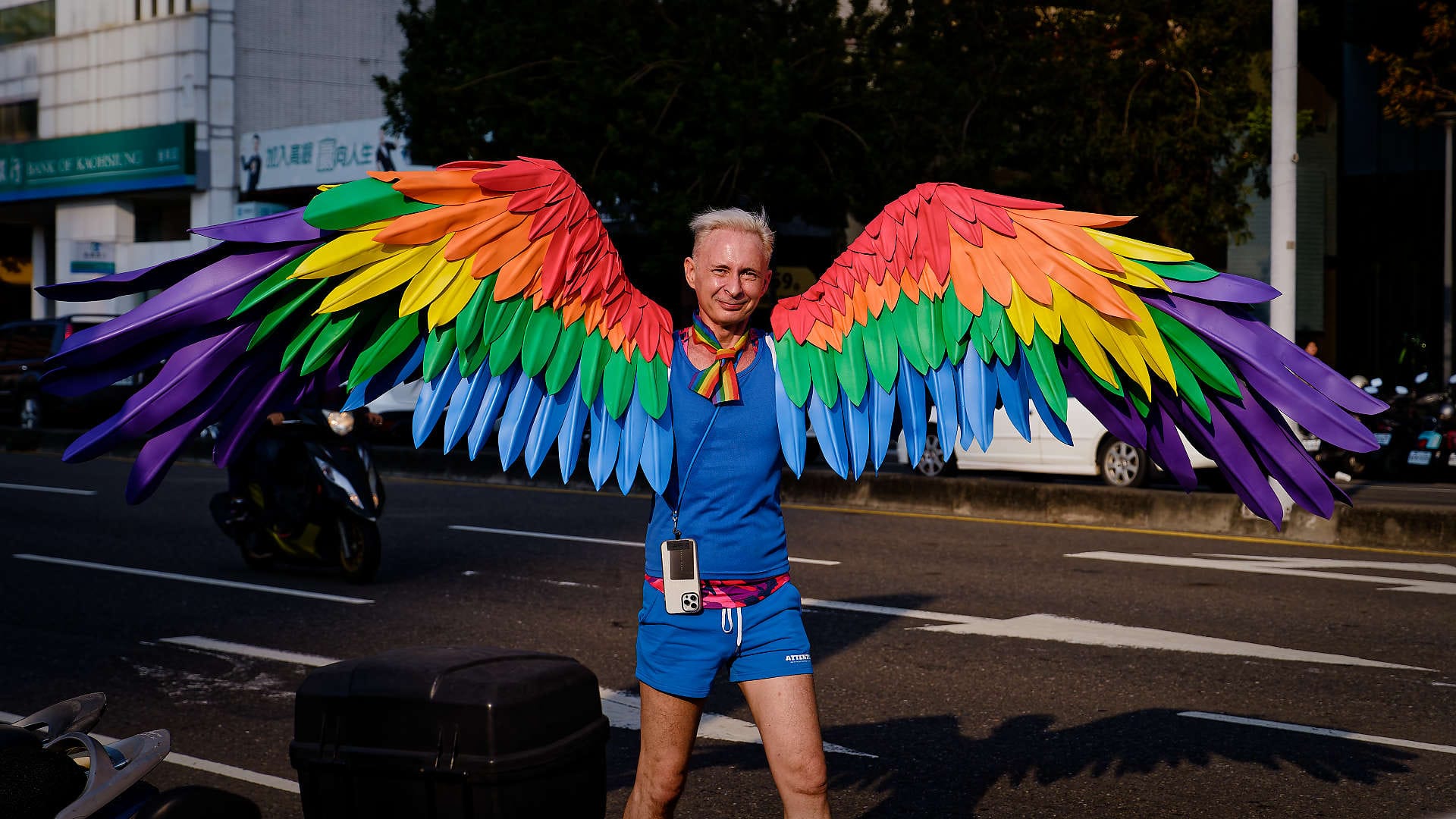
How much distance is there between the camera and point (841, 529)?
504 inches

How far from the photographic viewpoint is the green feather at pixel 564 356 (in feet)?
11.5

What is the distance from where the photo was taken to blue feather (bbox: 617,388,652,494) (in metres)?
3.58

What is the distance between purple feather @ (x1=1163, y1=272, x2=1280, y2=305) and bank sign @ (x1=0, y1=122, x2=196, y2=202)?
Result: 128 feet

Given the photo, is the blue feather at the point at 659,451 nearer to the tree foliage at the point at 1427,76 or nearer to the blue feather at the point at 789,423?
the blue feather at the point at 789,423

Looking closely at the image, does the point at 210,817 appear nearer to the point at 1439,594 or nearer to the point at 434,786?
the point at 434,786

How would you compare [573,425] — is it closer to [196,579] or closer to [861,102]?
[196,579]

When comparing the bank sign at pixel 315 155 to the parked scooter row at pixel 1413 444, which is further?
the bank sign at pixel 315 155

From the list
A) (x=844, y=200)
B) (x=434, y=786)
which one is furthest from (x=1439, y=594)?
(x=844, y=200)

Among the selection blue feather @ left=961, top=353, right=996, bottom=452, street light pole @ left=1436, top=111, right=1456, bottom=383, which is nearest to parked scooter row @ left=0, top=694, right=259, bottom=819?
blue feather @ left=961, top=353, right=996, bottom=452

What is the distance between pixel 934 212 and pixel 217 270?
1611 mm

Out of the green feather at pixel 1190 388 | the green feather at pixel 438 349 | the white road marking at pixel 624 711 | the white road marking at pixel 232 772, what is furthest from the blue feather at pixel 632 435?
the white road marking at pixel 232 772

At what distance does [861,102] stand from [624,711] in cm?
1473

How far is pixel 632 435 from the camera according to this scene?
11.8ft

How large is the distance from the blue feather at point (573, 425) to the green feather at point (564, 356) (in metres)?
0.05
